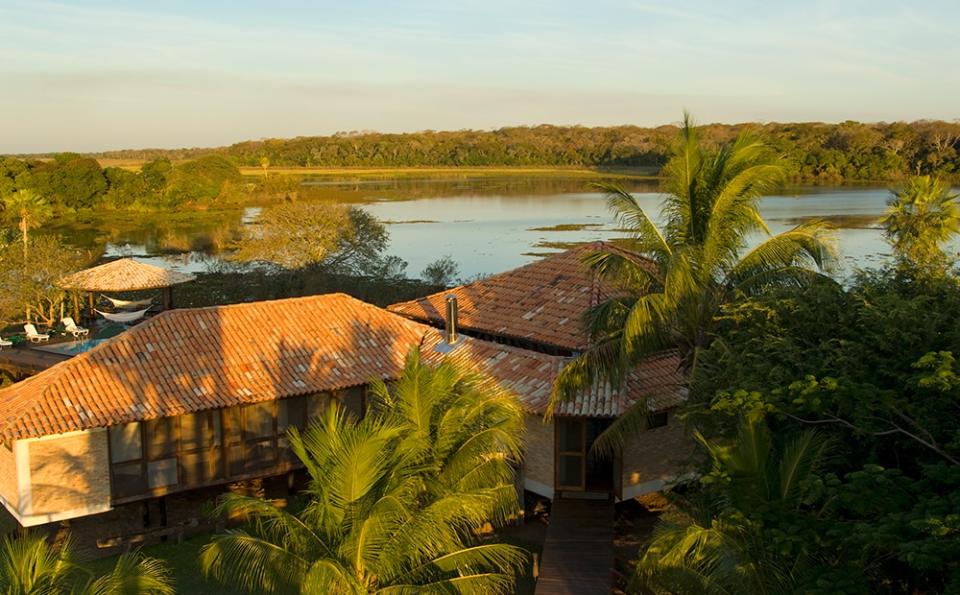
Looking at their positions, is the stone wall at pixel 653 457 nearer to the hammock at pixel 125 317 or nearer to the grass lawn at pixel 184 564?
the grass lawn at pixel 184 564

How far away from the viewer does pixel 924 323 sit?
9.60 m

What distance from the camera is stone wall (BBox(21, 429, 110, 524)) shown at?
1358cm

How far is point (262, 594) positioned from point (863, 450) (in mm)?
8708

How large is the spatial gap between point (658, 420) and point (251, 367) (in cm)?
750

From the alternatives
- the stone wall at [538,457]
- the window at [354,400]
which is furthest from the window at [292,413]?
the stone wall at [538,457]

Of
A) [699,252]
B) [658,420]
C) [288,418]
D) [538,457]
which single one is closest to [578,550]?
[538,457]

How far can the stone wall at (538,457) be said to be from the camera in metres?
15.0

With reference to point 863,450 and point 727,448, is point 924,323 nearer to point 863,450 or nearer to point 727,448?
point 863,450

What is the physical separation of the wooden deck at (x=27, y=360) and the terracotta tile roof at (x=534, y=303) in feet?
30.9

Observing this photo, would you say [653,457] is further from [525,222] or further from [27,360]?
[525,222]

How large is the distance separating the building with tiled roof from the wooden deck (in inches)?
307

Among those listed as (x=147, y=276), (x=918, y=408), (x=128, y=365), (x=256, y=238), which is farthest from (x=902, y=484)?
(x=256, y=238)

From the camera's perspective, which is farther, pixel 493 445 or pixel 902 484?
pixel 493 445

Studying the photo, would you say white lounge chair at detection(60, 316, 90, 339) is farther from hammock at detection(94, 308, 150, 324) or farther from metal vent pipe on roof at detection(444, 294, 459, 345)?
metal vent pipe on roof at detection(444, 294, 459, 345)
